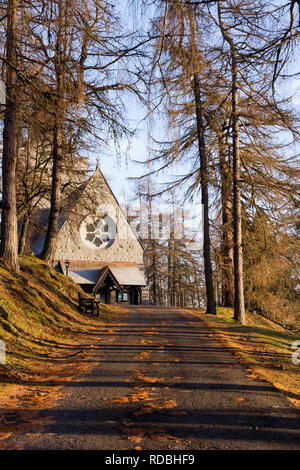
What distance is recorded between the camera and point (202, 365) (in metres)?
6.78

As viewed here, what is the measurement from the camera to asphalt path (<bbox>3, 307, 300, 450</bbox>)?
3484mm

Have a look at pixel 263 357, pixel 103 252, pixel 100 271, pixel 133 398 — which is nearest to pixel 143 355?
pixel 263 357

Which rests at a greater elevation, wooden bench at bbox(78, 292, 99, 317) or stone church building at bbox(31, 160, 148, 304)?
stone church building at bbox(31, 160, 148, 304)

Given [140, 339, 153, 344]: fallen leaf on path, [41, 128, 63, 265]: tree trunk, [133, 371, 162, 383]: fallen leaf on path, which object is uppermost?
[41, 128, 63, 265]: tree trunk

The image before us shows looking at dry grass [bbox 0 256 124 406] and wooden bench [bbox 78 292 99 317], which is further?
wooden bench [bbox 78 292 99 317]

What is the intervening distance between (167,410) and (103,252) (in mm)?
28384

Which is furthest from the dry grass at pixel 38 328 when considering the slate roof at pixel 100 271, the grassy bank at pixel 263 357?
the slate roof at pixel 100 271

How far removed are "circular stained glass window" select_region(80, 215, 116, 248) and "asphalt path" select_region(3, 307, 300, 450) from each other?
81.9 feet

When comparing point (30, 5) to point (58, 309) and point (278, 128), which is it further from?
point (278, 128)

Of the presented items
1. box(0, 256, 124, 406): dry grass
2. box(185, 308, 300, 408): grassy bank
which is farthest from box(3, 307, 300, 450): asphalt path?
box(0, 256, 124, 406): dry grass

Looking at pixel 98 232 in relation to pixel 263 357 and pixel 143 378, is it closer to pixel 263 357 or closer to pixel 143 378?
pixel 263 357

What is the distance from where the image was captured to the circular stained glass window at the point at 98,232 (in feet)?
105

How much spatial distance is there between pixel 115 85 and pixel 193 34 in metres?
4.50

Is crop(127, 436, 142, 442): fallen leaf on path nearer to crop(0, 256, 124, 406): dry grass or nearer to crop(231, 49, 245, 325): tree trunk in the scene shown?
crop(0, 256, 124, 406): dry grass
